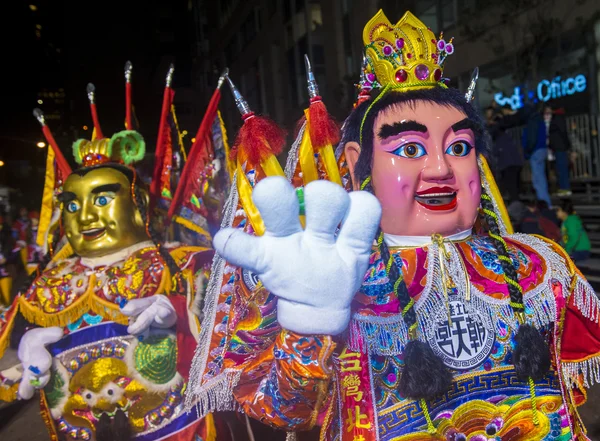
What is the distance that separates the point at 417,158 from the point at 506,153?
6563 mm

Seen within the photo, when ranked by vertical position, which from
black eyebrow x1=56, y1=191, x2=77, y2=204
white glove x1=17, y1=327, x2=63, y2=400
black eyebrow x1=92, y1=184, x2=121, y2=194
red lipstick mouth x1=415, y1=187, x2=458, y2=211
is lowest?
white glove x1=17, y1=327, x2=63, y2=400

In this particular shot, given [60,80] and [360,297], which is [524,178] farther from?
[60,80]

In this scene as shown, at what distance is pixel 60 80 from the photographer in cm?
2203

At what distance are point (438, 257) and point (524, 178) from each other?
379 inches

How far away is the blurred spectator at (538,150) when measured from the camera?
7.24 metres

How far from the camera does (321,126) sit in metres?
1.74

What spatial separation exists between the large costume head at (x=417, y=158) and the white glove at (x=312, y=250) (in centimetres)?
38

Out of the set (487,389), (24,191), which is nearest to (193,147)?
(487,389)

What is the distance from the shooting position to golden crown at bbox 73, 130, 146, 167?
315cm

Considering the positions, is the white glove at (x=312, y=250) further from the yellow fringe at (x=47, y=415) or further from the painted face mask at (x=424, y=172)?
the yellow fringe at (x=47, y=415)

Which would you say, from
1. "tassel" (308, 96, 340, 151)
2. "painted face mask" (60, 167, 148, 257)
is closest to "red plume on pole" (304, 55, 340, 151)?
"tassel" (308, 96, 340, 151)

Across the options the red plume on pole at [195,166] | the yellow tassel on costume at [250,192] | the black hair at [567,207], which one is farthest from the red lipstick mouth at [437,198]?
the black hair at [567,207]

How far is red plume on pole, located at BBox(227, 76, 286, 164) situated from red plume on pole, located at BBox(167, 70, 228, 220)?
1758 mm

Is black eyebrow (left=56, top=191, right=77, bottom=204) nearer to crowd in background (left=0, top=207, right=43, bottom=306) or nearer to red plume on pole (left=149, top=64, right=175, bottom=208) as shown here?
red plume on pole (left=149, top=64, right=175, bottom=208)
